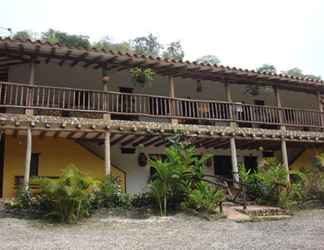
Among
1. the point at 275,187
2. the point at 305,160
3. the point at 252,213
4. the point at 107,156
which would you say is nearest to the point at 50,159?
the point at 107,156

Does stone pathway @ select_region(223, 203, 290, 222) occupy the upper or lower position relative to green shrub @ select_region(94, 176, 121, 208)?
lower

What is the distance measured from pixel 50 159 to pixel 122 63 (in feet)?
14.3

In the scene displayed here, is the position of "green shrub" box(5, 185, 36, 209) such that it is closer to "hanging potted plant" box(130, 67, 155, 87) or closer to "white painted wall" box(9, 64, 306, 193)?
"hanging potted plant" box(130, 67, 155, 87)

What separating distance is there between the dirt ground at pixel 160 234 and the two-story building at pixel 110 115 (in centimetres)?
269

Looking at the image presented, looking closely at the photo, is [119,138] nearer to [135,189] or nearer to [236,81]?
[135,189]

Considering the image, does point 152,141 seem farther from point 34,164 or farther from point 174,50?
point 174,50

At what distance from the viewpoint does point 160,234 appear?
310 inches

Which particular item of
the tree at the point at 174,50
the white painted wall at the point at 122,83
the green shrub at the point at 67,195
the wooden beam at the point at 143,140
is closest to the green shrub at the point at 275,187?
the wooden beam at the point at 143,140

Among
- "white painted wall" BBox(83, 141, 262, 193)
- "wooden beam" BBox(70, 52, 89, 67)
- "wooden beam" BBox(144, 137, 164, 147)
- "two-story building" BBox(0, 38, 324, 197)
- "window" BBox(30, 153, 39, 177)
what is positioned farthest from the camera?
"white painted wall" BBox(83, 141, 262, 193)

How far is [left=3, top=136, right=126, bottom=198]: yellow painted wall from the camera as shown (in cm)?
1248

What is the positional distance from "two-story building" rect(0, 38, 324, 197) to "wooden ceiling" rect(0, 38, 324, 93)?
32mm

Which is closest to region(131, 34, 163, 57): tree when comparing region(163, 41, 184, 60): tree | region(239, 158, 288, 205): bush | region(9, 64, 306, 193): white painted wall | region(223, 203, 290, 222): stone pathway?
region(163, 41, 184, 60): tree

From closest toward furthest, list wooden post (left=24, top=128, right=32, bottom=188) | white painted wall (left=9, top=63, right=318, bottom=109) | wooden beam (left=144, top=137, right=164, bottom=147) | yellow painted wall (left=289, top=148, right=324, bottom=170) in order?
wooden post (left=24, top=128, right=32, bottom=188)
wooden beam (left=144, top=137, right=164, bottom=147)
white painted wall (left=9, top=63, right=318, bottom=109)
yellow painted wall (left=289, top=148, right=324, bottom=170)

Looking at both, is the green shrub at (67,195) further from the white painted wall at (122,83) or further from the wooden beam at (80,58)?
the white painted wall at (122,83)
